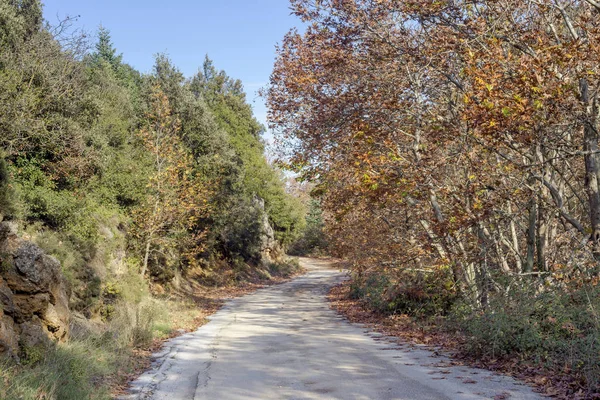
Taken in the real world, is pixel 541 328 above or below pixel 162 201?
below

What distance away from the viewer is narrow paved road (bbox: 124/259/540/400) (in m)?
6.80

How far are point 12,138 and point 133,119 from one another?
12980mm

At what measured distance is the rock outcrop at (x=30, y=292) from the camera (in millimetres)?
7965

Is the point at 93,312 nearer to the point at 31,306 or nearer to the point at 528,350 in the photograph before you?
the point at 31,306

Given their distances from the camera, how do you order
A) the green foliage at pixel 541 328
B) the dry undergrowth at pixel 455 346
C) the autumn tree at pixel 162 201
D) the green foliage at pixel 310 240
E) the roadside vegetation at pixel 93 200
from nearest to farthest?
the dry undergrowth at pixel 455 346 → the green foliage at pixel 541 328 → the roadside vegetation at pixel 93 200 → the autumn tree at pixel 162 201 → the green foliage at pixel 310 240

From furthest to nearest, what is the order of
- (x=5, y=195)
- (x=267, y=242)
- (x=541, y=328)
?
(x=267, y=242) < (x=5, y=195) < (x=541, y=328)

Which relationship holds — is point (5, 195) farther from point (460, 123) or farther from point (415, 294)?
point (415, 294)

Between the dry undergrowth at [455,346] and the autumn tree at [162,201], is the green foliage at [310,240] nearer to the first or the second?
the autumn tree at [162,201]

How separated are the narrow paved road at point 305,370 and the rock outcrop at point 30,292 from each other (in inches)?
72.4

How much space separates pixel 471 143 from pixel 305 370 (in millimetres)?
5532

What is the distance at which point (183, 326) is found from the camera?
1539cm

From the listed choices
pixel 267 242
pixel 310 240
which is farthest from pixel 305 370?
pixel 310 240

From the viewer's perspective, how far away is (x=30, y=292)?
886 centimetres

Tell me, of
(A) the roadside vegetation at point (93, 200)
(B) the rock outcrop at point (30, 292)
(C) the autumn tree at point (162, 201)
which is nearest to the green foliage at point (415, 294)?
(A) the roadside vegetation at point (93, 200)
